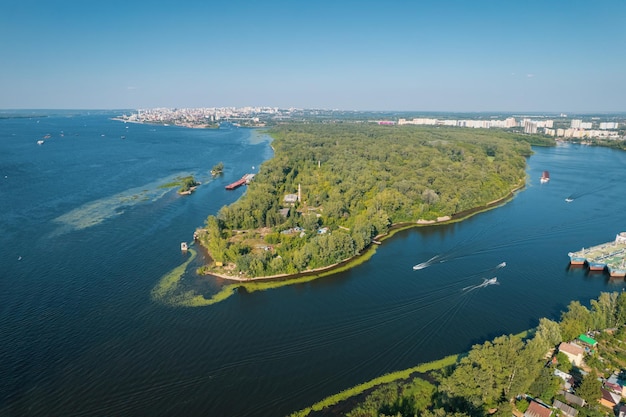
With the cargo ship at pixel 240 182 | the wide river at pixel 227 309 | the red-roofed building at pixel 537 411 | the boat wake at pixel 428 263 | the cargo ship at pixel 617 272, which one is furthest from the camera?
the cargo ship at pixel 240 182

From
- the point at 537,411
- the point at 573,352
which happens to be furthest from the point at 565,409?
the point at 573,352

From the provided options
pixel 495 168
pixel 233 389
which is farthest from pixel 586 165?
pixel 233 389

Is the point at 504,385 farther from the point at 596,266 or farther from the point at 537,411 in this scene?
the point at 596,266

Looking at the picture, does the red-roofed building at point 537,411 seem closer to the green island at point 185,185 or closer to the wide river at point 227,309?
the wide river at point 227,309

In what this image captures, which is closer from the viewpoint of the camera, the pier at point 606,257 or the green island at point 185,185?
the pier at point 606,257

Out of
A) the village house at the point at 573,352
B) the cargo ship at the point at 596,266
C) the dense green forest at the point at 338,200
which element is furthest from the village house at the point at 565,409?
the cargo ship at the point at 596,266

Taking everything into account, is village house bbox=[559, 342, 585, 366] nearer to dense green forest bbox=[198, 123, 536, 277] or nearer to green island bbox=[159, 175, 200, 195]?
dense green forest bbox=[198, 123, 536, 277]

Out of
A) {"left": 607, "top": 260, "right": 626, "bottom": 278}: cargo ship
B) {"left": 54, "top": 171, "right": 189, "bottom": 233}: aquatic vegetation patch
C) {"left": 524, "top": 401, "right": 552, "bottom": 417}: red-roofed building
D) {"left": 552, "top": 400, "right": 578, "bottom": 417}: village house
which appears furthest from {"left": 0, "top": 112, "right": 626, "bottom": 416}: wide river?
{"left": 552, "top": 400, "right": 578, "bottom": 417}: village house
